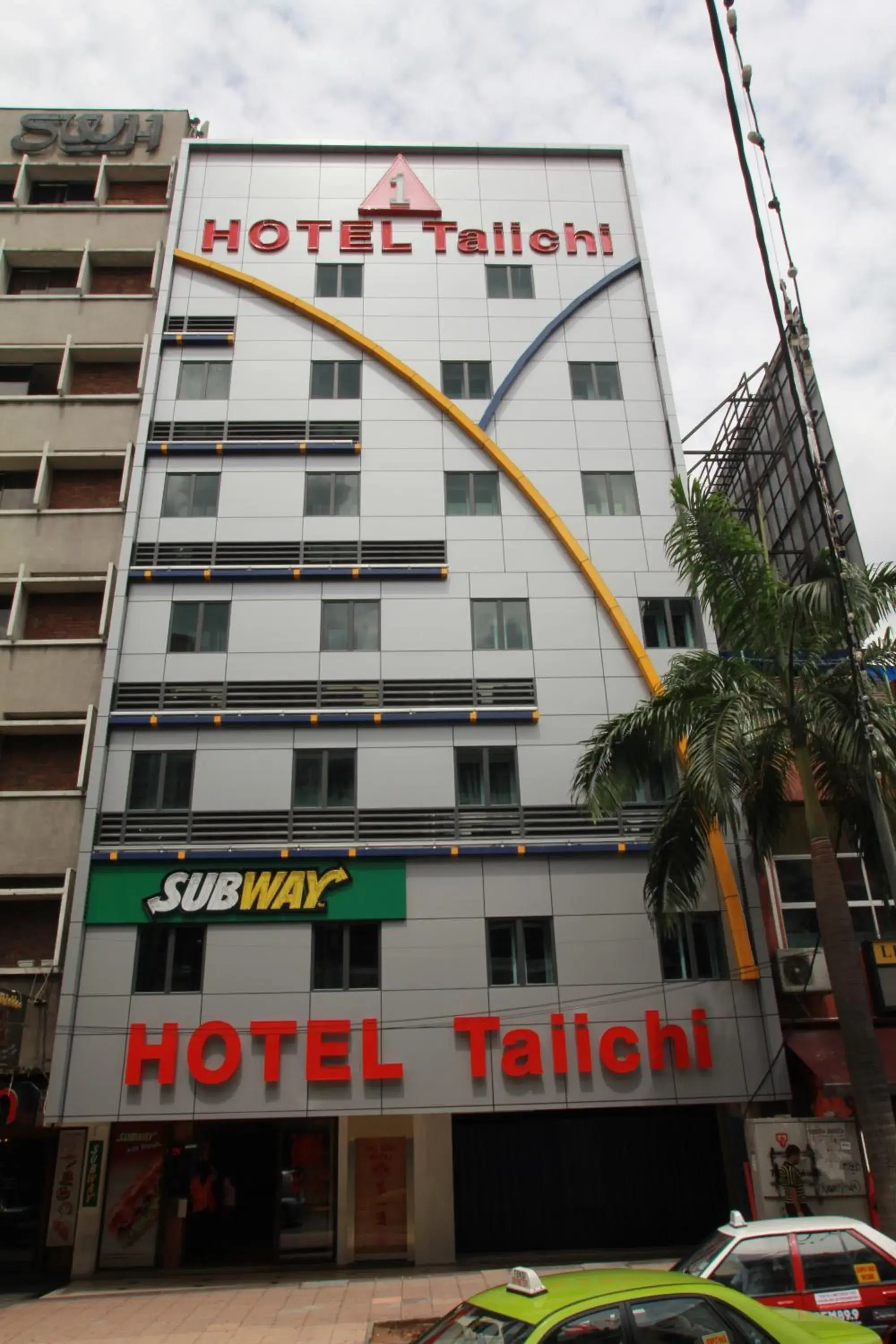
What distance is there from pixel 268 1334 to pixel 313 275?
84.2ft

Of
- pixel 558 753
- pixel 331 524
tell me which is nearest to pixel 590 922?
pixel 558 753

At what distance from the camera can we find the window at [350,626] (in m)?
22.7

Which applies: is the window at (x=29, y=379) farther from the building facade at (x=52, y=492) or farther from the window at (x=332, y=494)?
the window at (x=332, y=494)

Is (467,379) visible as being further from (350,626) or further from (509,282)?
(350,626)

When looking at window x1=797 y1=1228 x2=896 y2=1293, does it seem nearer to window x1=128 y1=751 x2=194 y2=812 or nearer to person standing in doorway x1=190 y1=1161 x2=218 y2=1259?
person standing in doorway x1=190 y1=1161 x2=218 y2=1259

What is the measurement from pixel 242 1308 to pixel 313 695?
39.4 ft

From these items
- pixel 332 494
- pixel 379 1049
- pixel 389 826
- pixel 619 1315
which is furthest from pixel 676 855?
pixel 332 494

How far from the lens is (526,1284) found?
6.80m

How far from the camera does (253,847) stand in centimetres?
2033

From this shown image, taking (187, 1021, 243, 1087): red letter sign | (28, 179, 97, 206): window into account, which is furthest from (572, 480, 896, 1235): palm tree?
(28, 179, 97, 206): window

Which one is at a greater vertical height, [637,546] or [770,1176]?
[637,546]

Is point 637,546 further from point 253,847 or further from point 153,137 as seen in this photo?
point 153,137

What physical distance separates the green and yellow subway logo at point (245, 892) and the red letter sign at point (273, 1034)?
7.38ft

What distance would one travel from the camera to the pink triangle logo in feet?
93.9
